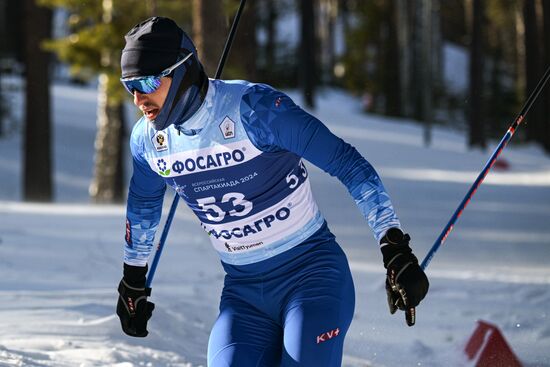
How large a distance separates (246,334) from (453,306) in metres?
5.38

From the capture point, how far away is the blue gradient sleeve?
12.8 ft

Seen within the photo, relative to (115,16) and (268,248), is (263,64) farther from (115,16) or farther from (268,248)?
(268,248)

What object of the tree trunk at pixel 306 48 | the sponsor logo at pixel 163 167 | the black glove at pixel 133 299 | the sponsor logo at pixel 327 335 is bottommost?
the tree trunk at pixel 306 48

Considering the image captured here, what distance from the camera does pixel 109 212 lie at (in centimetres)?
1453

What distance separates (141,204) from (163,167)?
1.07 feet

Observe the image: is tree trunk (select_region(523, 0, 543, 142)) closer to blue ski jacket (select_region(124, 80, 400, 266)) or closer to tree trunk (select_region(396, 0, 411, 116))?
tree trunk (select_region(396, 0, 411, 116))

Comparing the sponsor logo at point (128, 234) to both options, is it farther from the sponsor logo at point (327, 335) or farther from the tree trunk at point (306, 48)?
the tree trunk at point (306, 48)

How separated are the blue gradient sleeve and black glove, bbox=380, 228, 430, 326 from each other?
0.05 m

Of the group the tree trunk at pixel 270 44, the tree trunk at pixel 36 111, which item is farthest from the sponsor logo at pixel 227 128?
the tree trunk at pixel 270 44

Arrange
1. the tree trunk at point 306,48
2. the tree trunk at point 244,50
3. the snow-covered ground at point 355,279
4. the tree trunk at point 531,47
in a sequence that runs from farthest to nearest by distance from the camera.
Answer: the tree trunk at point 306,48, the tree trunk at point 531,47, the tree trunk at point 244,50, the snow-covered ground at point 355,279

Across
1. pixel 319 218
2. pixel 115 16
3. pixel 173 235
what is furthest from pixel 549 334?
pixel 115 16

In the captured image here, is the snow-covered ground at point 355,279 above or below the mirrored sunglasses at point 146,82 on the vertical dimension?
below

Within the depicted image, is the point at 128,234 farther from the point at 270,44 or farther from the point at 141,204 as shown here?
the point at 270,44

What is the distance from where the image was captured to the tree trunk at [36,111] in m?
20.6
